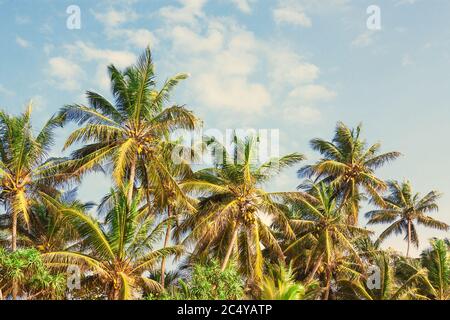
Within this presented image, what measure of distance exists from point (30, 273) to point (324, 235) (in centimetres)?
1434

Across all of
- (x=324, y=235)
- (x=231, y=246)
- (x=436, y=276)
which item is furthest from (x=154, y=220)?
(x=436, y=276)

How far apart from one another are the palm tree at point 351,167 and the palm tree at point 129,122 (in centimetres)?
1224

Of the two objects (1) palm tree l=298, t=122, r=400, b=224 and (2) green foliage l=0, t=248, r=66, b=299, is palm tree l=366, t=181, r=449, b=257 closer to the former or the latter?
(1) palm tree l=298, t=122, r=400, b=224

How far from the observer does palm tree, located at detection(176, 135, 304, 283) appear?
824 inches

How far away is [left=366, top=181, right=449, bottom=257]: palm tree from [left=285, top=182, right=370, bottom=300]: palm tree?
12739 mm

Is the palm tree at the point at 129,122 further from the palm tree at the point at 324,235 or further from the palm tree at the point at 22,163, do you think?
the palm tree at the point at 324,235

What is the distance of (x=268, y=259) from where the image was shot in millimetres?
27594

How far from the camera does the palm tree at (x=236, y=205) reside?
68.6 feet

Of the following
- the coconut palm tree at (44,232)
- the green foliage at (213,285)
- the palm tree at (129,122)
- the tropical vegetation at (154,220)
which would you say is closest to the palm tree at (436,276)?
the tropical vegetation at (154,220)

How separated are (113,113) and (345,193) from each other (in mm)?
16170

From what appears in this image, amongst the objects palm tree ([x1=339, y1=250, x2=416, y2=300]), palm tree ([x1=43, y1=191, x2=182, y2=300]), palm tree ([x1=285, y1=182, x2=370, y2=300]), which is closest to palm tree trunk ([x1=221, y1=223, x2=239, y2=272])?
palm tree ([x1=43, y1=191, x2=182, y2=300])
